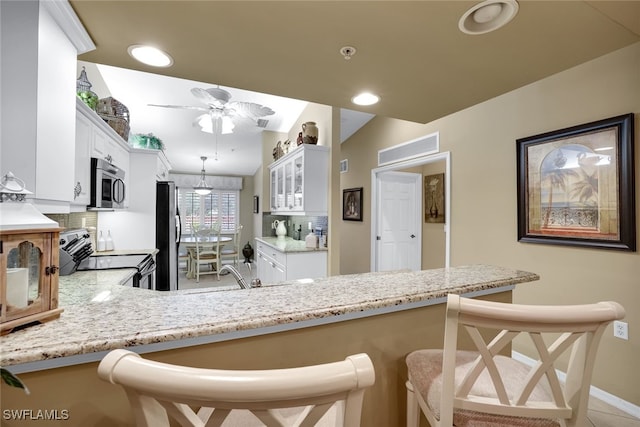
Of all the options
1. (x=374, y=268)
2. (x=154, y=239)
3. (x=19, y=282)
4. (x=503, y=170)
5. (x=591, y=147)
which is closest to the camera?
(x=19, y=282)

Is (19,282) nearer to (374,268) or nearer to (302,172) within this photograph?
(302,172)

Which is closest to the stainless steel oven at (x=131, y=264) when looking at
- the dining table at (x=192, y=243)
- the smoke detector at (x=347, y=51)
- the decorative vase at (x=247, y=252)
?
the smoke detector at (x=347, y=51)

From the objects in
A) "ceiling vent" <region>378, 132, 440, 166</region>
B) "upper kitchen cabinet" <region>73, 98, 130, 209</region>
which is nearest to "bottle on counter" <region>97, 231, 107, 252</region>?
"upper kitchen cabinet" <region>73, 98, 130, 209</region>

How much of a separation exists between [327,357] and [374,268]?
377 cm

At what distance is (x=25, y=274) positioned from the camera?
2.22ft

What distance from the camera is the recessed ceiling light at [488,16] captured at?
1.08 metres

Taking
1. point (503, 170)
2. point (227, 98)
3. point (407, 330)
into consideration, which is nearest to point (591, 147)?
point (503, 170)

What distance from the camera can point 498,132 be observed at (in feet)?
8.89

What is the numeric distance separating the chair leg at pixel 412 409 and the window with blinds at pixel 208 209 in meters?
7.65

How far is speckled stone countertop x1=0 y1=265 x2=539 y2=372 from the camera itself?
0.63 meters

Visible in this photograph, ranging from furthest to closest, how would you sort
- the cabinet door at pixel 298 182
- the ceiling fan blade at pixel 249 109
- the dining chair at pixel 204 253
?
the dining chair at pixel 204 253, the cabinet door at pixel 298 182, the ceiling fan blade at pixel 249 109

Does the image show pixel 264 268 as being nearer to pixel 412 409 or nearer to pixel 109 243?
pixel 109 243

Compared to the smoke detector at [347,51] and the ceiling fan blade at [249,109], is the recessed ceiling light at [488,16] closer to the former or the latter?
the smoke detector at [347,51]

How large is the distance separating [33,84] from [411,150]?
3710 mm
